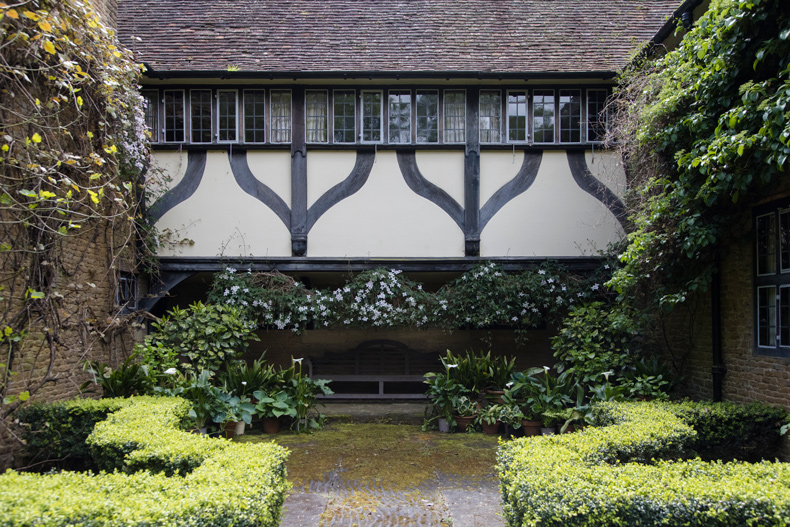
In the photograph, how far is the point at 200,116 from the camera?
9.16 metres

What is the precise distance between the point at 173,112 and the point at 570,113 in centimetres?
658

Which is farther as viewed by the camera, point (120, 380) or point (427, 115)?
point (427, 115)

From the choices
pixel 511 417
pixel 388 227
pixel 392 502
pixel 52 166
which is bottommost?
pixel 392 502

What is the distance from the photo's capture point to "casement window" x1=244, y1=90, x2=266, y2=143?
30.1ft

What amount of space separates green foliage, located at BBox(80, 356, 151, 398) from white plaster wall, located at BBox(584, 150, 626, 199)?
7.38 meters

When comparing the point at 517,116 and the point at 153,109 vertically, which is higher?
the point at 153,109

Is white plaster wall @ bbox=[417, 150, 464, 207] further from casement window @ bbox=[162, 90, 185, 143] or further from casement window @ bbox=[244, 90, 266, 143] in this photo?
casement window @ bbox=[162, 90, 185, 143]

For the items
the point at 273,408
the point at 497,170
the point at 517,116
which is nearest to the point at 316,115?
the point at 497,170

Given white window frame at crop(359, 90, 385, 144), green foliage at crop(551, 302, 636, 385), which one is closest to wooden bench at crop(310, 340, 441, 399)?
green foliage at crop(551, 302, 636, 385)

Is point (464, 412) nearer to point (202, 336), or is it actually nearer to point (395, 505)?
point (395, 505)

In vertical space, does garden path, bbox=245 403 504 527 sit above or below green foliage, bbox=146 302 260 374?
below

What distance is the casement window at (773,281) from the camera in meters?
5.75

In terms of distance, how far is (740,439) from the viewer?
555cm

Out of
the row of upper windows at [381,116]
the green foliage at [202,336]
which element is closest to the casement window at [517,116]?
the row of upper windows at [381,116]
